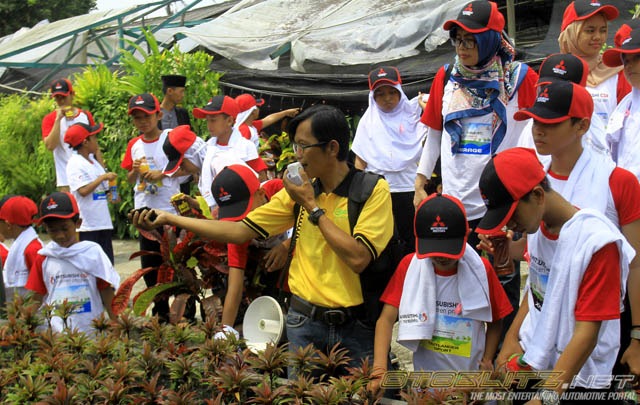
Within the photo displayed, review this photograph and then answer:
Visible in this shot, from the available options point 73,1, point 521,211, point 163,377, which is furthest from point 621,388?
point 73,1

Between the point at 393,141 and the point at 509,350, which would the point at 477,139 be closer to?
the point at 509,350

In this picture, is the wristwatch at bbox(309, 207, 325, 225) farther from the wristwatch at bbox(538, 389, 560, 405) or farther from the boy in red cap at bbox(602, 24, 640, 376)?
the boy in red cap at bbox(602, 24, 640, 376)

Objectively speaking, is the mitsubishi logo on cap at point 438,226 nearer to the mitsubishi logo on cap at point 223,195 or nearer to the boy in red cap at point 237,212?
the boy in red cap at point 237,212

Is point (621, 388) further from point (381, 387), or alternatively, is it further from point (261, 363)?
point (261, 363)

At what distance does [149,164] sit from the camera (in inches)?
282

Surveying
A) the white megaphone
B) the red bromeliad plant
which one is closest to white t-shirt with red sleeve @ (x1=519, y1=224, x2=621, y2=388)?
the white megaphone

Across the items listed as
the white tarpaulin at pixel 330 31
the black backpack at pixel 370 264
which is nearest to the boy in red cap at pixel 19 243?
the black backpack at pixel 370 264

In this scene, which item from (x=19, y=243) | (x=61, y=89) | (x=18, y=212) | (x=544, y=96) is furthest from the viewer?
(x=61, y=89)

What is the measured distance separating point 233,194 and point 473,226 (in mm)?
1498

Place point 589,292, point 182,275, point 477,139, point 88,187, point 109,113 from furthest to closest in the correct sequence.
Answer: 1. point 109,113
2. point 88,187
3. point 182,275
4. point 477,139
5. point 589,292

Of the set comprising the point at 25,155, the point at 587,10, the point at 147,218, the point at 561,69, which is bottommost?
the point at 25,155

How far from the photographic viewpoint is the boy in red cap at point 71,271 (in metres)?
5.25

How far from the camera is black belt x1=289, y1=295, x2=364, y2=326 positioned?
3814mm

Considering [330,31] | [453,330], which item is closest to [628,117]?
[453,330]
